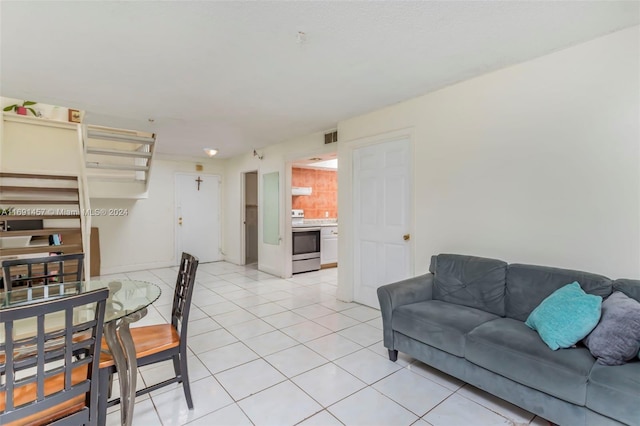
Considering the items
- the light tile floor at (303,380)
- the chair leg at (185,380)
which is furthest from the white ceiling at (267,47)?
the light tile floor at (303,380)

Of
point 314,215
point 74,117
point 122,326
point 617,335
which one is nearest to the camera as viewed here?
point 617,335

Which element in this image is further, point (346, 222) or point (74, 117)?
point (74, 117)

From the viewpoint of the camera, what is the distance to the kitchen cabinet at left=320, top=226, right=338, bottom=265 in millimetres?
6180

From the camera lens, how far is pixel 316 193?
279 inches

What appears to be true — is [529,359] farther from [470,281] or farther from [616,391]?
[470,281]

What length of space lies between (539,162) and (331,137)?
2.61 meters

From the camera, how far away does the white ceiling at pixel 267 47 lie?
1.79 metres

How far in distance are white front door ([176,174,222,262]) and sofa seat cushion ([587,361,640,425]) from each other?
671 cm

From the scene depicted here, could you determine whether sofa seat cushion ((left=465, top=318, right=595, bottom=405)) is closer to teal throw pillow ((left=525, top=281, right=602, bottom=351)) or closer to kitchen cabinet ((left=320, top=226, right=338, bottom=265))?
teal throw pillow ((left=525, top=281, right=602, bottom=351))

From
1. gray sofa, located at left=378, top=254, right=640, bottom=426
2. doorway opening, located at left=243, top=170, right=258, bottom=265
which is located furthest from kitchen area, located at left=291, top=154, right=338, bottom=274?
gray sofa, located at left=378, top=254, right=640, bottom=426

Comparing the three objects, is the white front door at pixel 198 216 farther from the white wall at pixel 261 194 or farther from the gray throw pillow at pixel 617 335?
the gray throw pillow at pixel 617 335

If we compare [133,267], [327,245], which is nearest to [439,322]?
[327,245]

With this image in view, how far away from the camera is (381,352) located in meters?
2.71

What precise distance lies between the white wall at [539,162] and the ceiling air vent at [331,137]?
124cm
